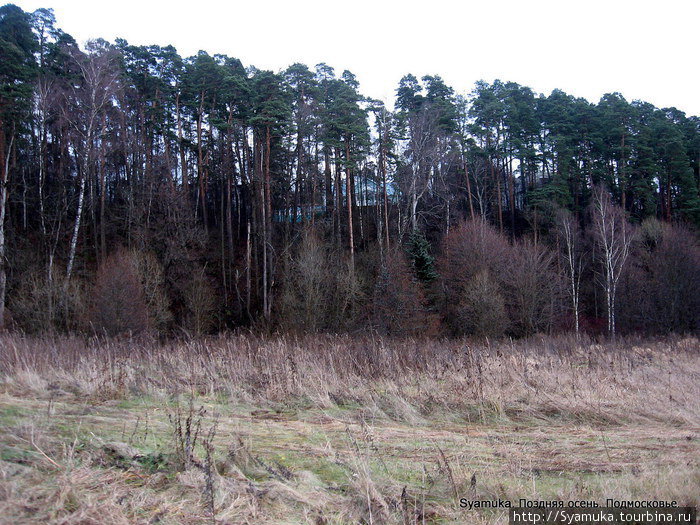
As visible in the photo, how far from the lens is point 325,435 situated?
5.35m

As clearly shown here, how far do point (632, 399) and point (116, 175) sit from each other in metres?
38.5

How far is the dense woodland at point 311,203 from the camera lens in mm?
25656

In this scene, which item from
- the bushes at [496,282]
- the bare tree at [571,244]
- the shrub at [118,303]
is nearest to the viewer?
the shrub at [118,303]

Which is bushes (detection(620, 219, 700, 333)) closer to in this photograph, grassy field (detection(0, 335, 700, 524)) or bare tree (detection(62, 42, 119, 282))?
grassy field (detection(0, 335, 700, 524))

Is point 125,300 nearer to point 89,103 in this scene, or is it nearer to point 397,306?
point 89,103

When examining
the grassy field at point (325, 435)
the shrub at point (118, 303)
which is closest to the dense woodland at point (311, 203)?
the shrub at point (118, 303)

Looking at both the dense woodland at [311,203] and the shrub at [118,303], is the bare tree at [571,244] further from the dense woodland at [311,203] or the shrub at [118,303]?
the shrub at [118,303]

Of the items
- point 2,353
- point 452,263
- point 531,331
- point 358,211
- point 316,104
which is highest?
point 316,104

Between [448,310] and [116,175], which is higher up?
[116,175]

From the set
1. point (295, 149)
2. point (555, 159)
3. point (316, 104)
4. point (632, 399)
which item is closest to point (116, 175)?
point (295, 149)

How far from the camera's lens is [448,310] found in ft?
98.3

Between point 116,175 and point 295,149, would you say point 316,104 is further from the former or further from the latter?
point 116,175

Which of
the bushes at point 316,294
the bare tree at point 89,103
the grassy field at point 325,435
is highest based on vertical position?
the bare tree at point 89,103

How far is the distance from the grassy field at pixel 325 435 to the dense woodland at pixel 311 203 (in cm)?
1341
